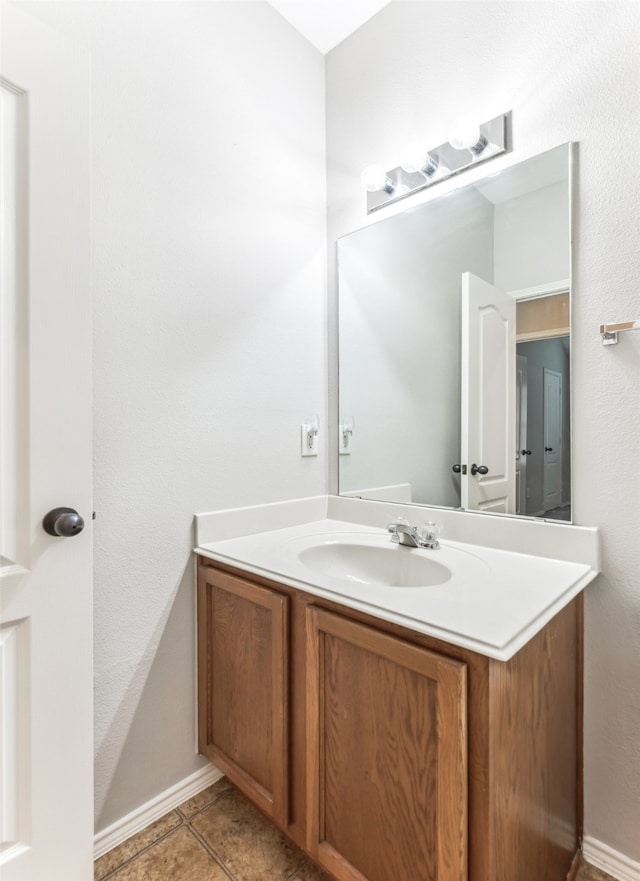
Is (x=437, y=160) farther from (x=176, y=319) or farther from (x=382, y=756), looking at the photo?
(x=382, y=756)

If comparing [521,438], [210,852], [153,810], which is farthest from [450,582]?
[153,810]

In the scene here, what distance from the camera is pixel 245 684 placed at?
119 centimetres

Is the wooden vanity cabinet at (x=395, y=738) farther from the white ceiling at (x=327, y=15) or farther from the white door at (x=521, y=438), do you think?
the white ceiling at (x=327, y=15)

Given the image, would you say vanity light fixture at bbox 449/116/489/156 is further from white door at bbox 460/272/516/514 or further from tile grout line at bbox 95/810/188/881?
tile grout line at bbox 95/810/188/881

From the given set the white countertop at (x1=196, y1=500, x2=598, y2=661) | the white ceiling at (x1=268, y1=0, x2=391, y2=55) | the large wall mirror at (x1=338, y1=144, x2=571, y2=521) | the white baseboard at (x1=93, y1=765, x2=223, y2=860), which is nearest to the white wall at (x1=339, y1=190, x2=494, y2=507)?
the large wall mirror at (x1=338, y1=144, x2=571, y2=521)

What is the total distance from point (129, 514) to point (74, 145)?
0.89 m

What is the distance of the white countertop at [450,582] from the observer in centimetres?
78

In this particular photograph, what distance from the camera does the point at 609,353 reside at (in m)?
1.11

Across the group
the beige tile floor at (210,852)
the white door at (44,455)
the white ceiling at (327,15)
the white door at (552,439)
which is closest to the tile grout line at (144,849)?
the beige tile floor at (210,852)

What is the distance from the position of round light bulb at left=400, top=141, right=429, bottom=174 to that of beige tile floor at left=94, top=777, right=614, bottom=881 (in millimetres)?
2016

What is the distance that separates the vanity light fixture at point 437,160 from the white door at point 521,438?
633 millimetres

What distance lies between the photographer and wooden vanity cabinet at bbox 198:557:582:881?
0.74 m

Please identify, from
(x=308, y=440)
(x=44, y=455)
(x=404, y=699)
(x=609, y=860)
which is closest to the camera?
(x=404, y=699)

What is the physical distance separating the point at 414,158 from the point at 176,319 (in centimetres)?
91
